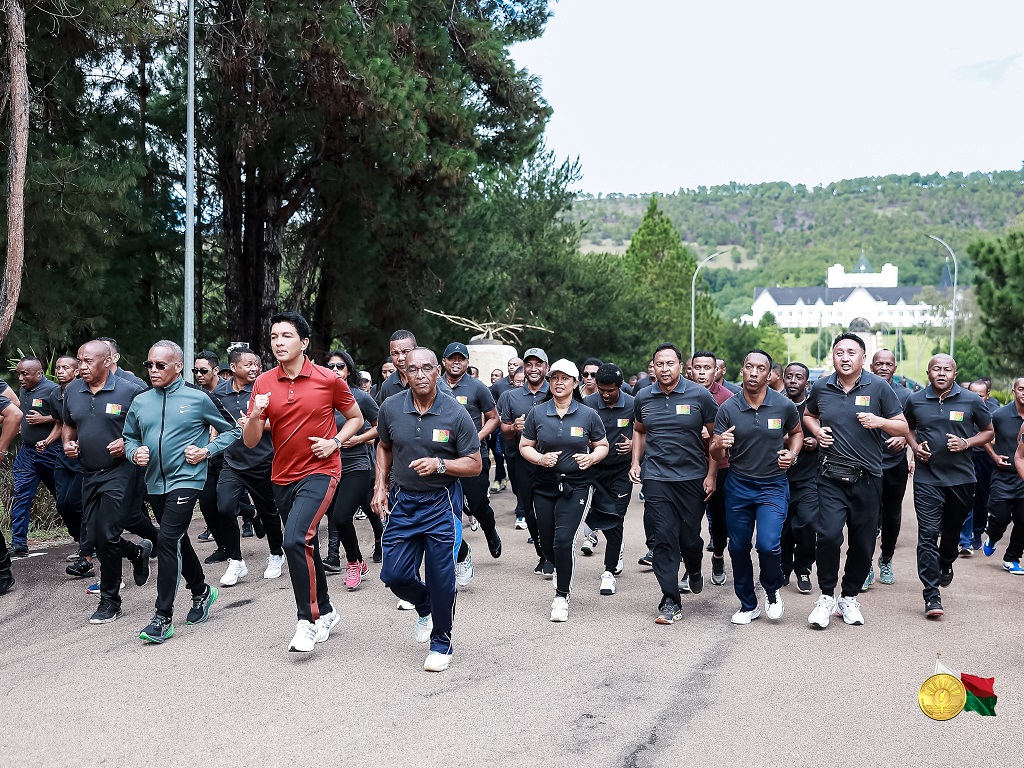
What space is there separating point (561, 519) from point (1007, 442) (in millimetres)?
4911

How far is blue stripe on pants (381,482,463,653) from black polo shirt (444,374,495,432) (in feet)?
10.1

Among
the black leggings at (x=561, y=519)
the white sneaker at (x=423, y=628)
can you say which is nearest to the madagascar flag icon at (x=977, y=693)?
the white sneaker at (x=423, y=628)

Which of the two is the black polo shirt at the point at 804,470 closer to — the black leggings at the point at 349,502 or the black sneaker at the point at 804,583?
the black sneaker at the point at 804,583

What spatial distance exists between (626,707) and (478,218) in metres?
22.8

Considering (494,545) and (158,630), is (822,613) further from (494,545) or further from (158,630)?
(158,630)

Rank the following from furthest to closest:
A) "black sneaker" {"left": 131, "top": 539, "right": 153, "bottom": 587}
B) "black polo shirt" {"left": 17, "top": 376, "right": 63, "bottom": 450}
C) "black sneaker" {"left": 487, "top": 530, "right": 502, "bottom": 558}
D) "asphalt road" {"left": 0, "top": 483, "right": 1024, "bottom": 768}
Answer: "black sneaker" {"left": 487, "top": 530, "right": 502, "bottom": 558}, "black polo shirt" {"left": 17, "top": 376, "right": 63, "bottom": 450}, "black sneaker" {"left": 131, "top": 539, "right": 153, "bottom": 587}, "asphalt road" {"left": 0, "top": 483, "right": 1024, "bottom": 768}

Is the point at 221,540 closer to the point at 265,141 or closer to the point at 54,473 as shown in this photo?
the point at 54,473

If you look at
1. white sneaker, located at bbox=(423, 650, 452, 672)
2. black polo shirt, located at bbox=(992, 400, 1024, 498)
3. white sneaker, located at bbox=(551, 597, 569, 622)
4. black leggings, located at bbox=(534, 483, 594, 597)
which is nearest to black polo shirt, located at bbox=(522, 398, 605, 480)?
black leggings, located at bbox=(534, 483, 594, 597)

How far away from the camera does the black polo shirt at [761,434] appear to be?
25.9ft

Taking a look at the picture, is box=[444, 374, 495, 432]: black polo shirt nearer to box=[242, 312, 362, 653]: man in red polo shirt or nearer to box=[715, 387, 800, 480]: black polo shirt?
box=[715, 387, 800, 480]: black polo shirt

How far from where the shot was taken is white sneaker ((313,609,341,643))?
7026 mm

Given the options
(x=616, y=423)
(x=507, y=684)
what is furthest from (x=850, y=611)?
(x=507, y=684)

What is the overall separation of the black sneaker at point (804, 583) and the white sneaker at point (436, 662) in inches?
145

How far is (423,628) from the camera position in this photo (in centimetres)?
714
